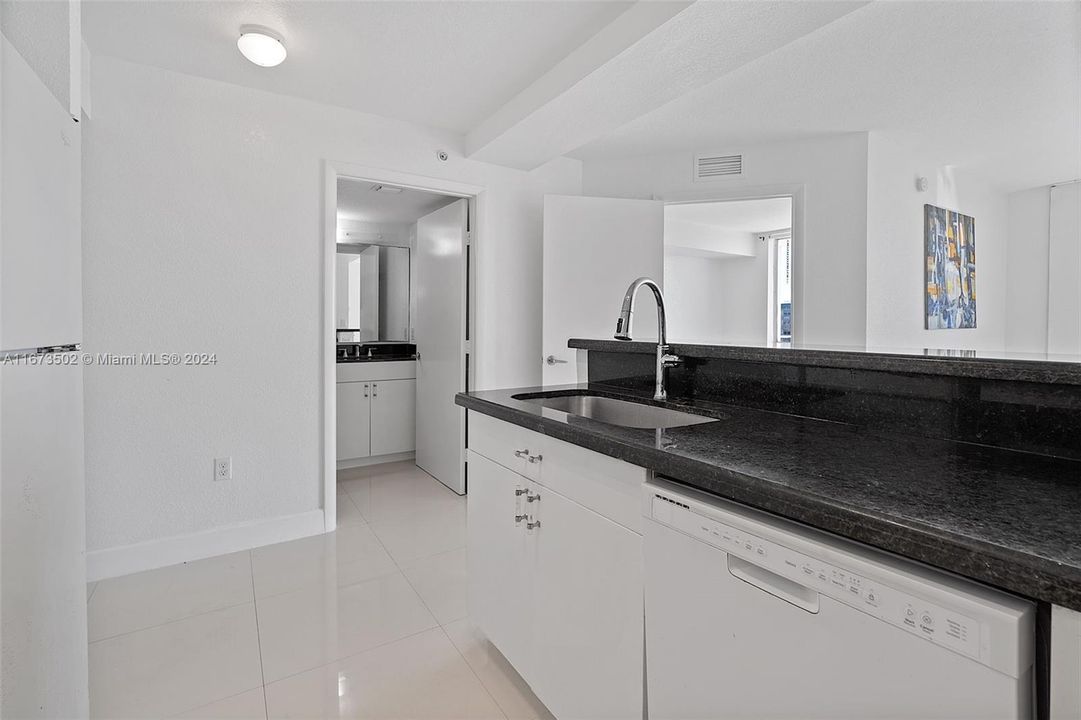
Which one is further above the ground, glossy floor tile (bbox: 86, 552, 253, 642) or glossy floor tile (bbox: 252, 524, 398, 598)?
glossy floor tile (bbox: 252, 524, 398, 598)

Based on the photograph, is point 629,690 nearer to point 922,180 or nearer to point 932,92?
point 932,92

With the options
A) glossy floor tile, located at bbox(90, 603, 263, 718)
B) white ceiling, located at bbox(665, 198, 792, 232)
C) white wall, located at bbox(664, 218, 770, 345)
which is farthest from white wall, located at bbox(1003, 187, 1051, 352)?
glossy floor tile, located at bbox(90, 603, 263, 718)

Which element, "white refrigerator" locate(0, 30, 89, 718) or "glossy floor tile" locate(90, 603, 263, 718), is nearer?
"white refrigerator" locate(0, 30, 89, 718)

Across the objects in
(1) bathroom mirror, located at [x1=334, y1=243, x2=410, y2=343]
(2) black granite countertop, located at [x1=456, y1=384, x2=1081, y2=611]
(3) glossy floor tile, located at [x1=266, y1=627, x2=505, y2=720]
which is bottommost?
(3) glossy floor tile, located at [x1=266, y1=627, x2=505, y2=720]

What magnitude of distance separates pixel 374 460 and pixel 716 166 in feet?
11.4

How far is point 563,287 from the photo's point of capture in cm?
355

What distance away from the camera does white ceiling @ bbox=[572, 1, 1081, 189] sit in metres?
2.23

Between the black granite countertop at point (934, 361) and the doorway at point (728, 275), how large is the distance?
16.2 ft

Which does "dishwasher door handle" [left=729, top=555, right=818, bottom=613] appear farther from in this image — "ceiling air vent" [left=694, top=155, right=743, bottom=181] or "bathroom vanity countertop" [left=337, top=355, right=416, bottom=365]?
"bathroom vanity countertop" [left=337, top=355, right=416, bottom=365]

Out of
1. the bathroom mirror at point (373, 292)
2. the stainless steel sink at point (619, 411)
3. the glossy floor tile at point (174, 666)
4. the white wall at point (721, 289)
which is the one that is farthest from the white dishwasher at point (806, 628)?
the white wall at point (721, 289)

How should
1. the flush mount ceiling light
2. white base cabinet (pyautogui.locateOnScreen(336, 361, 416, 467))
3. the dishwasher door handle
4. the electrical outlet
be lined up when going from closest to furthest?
the dishwasher door handle → the flush mount ceiling light → the electrical outlet → white base cabinet (pyautogui.locateOnScreen(336, 361, 416, 467))

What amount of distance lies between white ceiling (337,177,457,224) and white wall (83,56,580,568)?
1009 millimetres


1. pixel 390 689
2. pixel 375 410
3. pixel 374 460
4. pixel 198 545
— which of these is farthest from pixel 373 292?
pixel 390 689

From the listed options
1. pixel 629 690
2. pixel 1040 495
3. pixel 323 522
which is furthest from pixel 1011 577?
pixel 323 522
